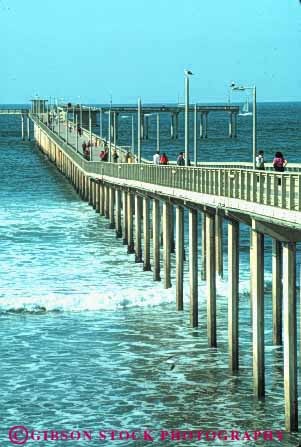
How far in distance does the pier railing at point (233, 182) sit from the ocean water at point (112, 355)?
3432mm

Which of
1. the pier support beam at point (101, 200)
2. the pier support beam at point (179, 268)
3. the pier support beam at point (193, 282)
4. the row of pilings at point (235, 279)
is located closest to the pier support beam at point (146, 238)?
the row of pilings at point (235, 279)

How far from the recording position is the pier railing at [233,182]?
27.1 meters

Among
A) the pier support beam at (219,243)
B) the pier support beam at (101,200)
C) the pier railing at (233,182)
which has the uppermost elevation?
the pier railing at (233,182)

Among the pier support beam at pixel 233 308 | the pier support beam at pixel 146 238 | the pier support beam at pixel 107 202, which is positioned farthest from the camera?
the pier support beam at pixel 107 202

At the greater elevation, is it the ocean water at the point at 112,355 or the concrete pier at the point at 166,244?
the concrete pier at the point at 166,244

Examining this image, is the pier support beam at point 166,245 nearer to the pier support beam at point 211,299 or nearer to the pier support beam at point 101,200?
the pier support beam at point 211,299

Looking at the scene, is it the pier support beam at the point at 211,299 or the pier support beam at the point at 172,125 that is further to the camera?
the pier support beam at the point at 172,125

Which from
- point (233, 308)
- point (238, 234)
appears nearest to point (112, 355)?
point (233, 308)

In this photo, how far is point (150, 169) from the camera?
154 feet

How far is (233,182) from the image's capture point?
107ft

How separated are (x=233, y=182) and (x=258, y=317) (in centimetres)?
531

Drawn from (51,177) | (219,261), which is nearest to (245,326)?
(219,261)

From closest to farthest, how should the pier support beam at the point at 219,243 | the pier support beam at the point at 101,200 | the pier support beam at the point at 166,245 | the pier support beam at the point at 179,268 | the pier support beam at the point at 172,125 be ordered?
the pier support beam at the point at 179,268
the pier support beam at the point at 166,245
the pier support beam at the point at 219,243
the pier support beam at the point at 101,200
the pier support beam at the point at 172,125

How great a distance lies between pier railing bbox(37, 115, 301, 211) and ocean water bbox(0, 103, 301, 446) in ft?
11.3
